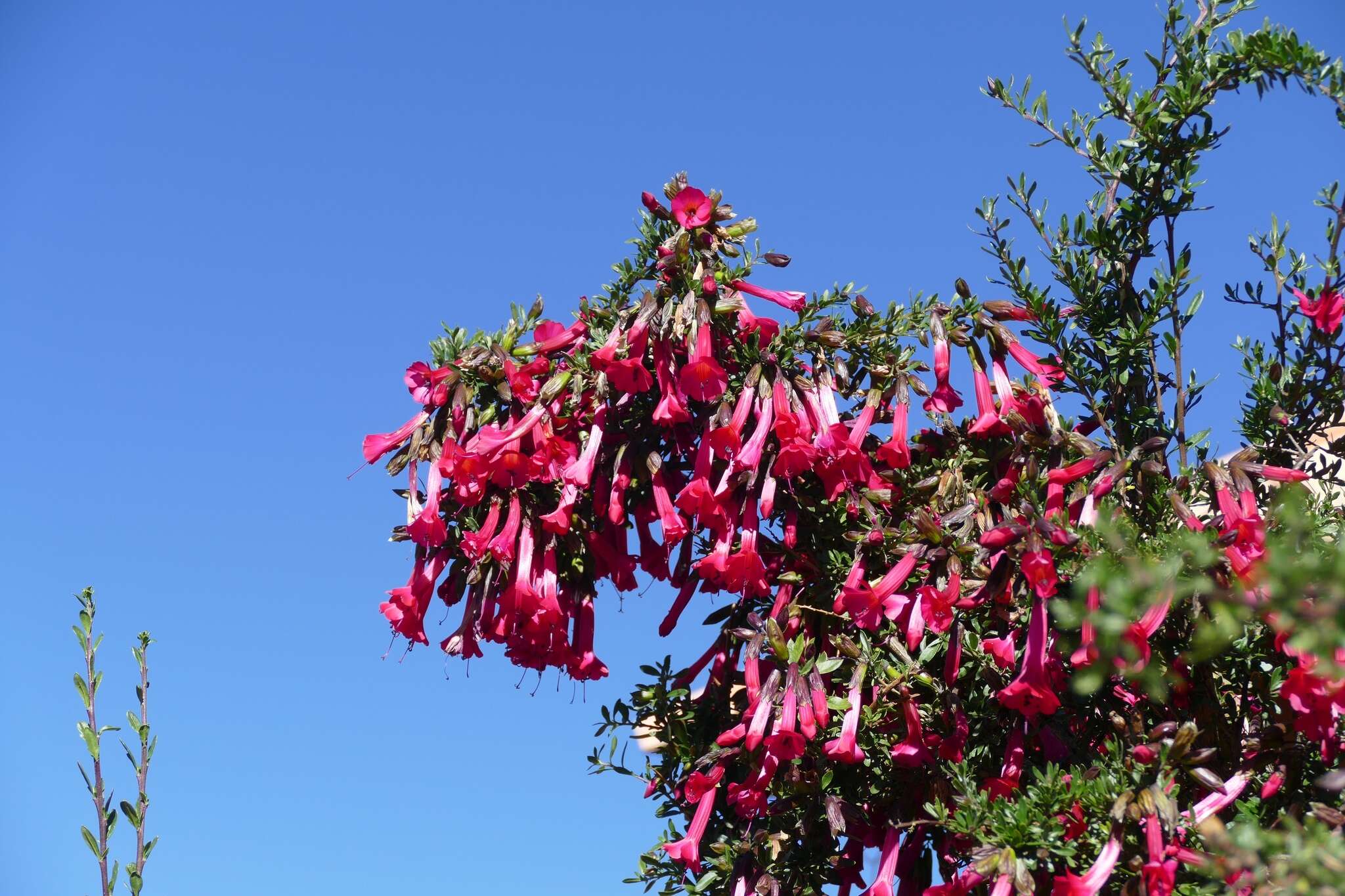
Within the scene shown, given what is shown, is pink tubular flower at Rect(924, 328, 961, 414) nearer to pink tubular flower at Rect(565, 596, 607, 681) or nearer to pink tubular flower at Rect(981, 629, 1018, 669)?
pink tubular flower at Rect(981, 629, 1018, 669)

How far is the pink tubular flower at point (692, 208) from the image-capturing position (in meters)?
4.16

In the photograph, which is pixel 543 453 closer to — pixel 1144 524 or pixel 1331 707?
pixel 1144 524

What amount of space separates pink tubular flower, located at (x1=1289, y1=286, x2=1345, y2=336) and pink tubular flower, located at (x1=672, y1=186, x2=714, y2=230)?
1.91m

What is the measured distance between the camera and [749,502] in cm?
410

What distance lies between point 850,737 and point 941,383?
1.29 meters

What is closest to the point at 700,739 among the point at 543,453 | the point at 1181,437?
the point at 543,453

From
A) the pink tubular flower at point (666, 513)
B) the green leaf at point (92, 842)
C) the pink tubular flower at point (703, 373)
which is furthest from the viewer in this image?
the pink tubular flower at point (666, 513)

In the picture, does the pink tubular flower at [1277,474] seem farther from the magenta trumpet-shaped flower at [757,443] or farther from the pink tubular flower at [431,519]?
the pink tubular flower at [431,519]

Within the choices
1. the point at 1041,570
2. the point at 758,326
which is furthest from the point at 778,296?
the point at 1041,570

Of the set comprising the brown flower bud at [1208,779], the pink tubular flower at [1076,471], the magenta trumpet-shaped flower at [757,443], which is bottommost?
the brown flower bud at [1208,779]

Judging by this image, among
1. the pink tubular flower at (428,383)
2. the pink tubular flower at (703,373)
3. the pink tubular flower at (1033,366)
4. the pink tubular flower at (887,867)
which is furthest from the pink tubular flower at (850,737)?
the pink tubular flower at (428,383)

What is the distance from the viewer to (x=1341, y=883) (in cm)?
208

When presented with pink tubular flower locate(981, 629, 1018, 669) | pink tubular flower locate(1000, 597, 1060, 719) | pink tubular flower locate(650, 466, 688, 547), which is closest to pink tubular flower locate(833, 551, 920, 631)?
pink tubular flower locate(981, 629, 1018, 669)

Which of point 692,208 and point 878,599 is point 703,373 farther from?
point 878,599
